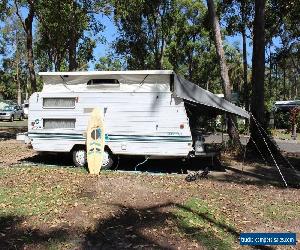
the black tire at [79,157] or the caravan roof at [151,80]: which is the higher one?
the caravan roof at [151,80]

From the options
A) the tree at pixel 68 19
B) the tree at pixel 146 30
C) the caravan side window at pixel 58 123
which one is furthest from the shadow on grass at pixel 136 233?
the tree at pixel 146 30

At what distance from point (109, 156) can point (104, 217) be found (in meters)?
5.05

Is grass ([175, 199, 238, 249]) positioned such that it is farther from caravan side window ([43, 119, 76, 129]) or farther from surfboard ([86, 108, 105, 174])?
caravan side window ([43, 119, 76, 129])

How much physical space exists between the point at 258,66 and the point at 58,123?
729 centimetres

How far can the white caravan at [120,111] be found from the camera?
41.2 ft

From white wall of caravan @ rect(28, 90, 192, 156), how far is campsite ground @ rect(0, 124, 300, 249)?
0.77 meters

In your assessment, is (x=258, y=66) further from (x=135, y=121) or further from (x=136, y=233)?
(x=136, y=233)

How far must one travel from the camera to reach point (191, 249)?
22.7 ft

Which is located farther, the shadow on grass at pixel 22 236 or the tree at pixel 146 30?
the tree at pixel 146 30

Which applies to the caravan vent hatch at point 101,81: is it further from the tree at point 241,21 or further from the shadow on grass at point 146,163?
the tree at point 241,21

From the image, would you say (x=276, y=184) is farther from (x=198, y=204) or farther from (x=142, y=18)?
Answer: (x=142, y=18)

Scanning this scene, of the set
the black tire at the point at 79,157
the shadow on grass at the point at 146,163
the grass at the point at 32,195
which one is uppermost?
the black tire at the point at 79,157

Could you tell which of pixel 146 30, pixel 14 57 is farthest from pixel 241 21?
pixel 14 57

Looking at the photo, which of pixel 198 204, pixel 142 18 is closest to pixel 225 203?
pixel 198 204
